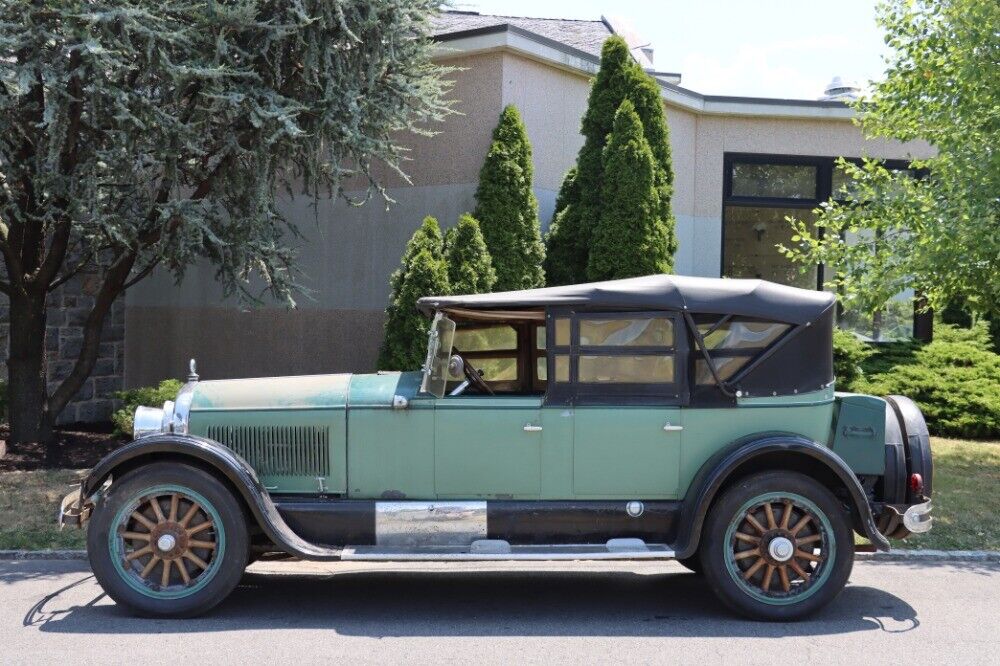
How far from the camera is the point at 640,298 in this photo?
6258 mm

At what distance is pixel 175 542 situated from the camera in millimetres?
5926

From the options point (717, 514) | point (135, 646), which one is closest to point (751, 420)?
point (717, 514)

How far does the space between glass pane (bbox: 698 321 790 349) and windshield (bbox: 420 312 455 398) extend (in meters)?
1.57

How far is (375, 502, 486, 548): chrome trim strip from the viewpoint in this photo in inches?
239

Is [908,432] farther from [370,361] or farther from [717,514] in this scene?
[370,361]

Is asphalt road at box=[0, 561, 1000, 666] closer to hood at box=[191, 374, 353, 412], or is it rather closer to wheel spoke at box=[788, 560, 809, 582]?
wheel spoke at box=[788, 560, 809, 582]

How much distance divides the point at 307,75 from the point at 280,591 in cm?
532

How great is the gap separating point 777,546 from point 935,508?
3790mm

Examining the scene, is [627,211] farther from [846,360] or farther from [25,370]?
[25,370]

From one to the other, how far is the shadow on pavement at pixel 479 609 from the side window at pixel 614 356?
134cm

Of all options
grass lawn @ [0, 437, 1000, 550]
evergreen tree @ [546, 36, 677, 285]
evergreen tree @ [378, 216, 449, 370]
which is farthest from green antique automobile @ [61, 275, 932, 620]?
evergreen tree @ [546, 36, 677, 285]

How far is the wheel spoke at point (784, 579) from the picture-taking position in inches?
239

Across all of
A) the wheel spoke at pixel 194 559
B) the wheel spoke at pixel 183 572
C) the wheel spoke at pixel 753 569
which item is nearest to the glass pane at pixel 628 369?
the wheel spoke at pixel 753 569

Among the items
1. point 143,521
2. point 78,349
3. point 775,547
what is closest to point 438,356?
point 143,521
